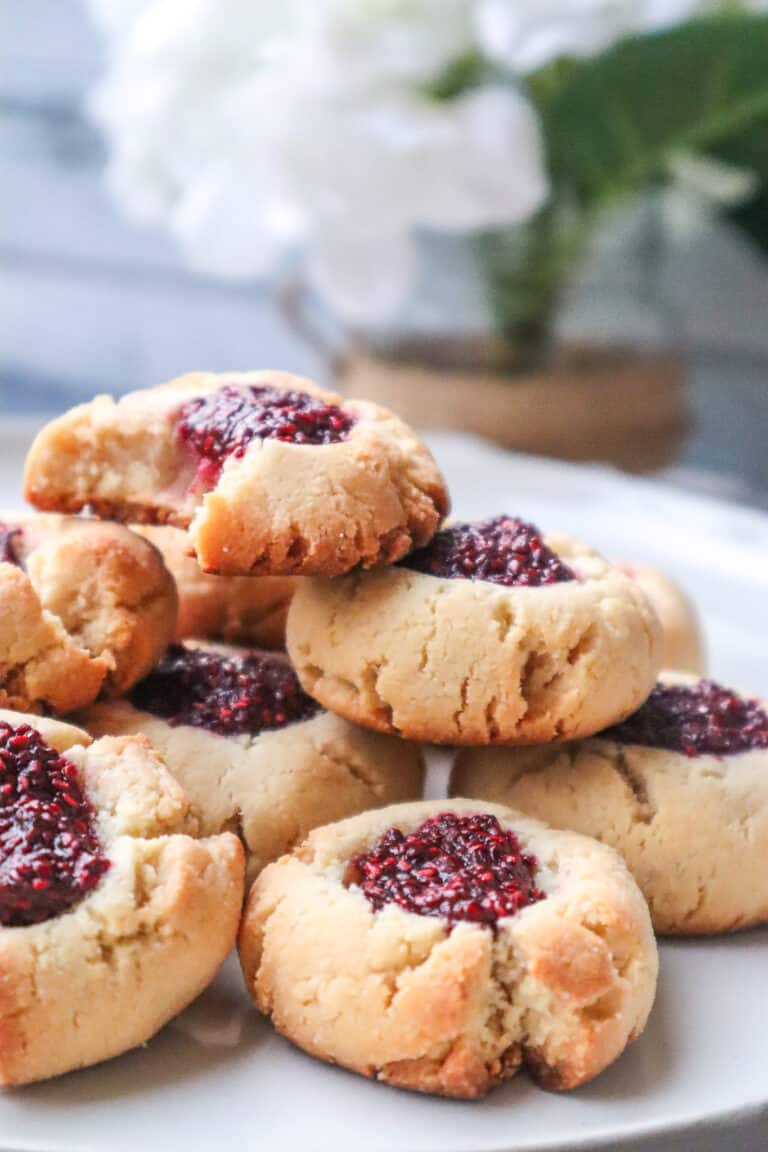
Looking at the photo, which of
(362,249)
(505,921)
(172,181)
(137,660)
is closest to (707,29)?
(362,249)

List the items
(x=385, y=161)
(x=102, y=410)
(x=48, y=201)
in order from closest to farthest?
(x=102, y=410) → (x=385, y=161) → (x=48, y=201)

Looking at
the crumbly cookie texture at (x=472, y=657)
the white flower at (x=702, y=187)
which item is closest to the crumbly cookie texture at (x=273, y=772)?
the crumbly cookie texture at (x=472, y=657)

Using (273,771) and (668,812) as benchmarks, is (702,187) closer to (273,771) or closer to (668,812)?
(668,812)

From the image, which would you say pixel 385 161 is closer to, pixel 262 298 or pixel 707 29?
pixel 707 29

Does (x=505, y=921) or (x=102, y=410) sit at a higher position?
(x=102, y=410)

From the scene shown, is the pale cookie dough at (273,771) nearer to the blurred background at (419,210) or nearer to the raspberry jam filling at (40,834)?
the raspberry jam filling at (40,834)

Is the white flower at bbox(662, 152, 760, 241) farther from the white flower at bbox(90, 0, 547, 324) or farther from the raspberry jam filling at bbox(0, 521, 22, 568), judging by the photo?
the raspberry jam filling at bbox(0, 521, 22, 568)
